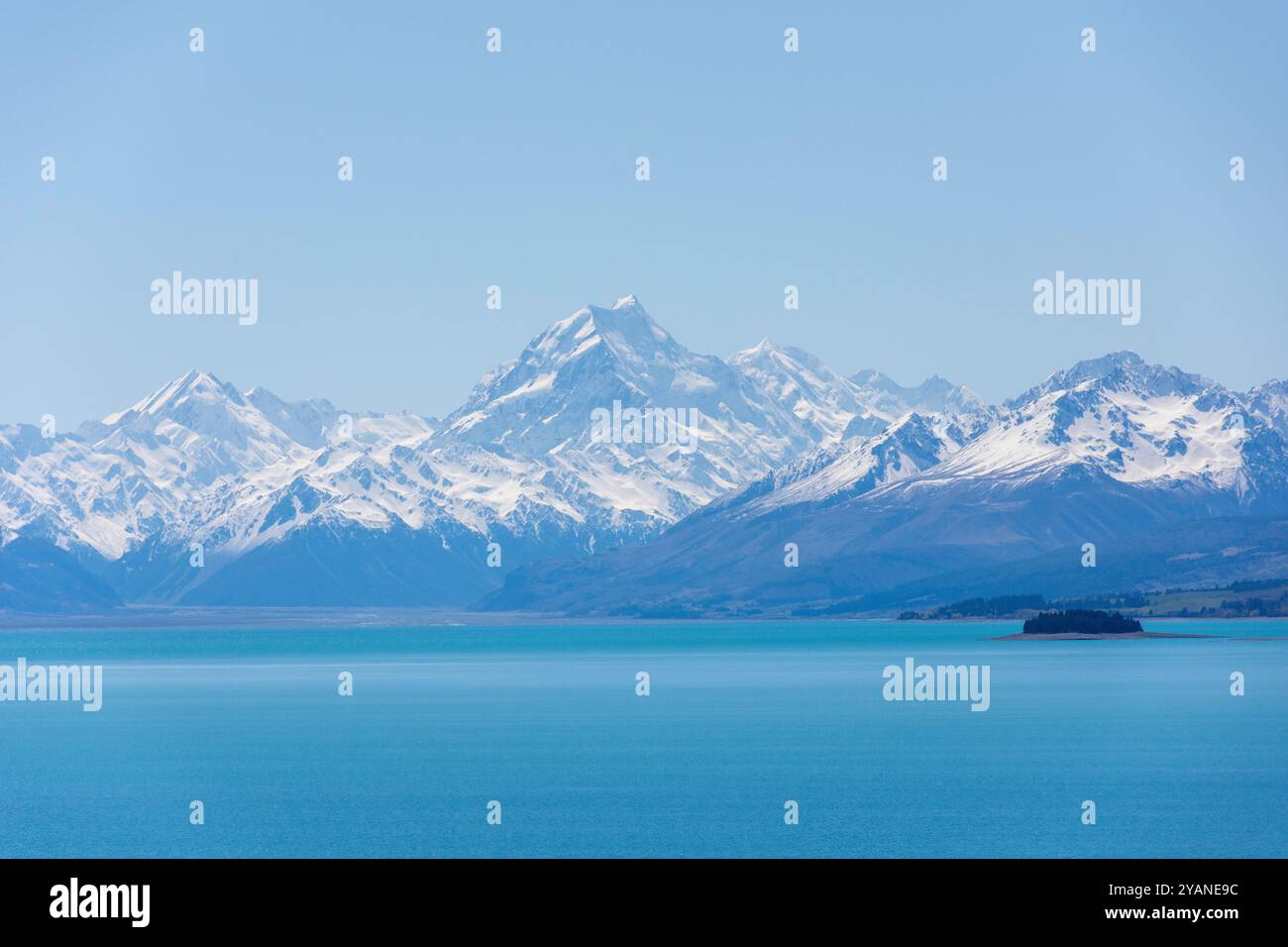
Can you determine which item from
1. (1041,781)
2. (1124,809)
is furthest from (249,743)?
(1124,809)

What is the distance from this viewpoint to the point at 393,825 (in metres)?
88.7

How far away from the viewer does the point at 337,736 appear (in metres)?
141

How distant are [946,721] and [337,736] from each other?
5300 centimetres

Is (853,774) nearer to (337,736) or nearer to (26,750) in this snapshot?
(337,736)
